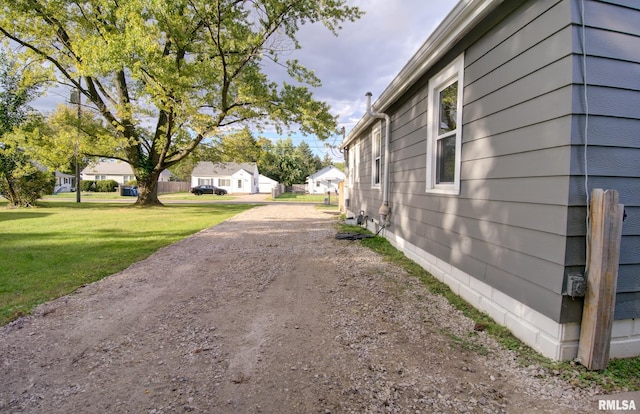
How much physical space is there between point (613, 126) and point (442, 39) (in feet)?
6.56

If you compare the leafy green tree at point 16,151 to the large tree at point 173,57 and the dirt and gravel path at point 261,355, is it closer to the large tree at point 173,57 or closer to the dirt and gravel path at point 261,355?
the large tree at point 173,57

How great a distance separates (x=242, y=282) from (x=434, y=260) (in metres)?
2.61

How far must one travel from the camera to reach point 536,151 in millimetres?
2367

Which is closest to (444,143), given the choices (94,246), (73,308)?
(73,308)

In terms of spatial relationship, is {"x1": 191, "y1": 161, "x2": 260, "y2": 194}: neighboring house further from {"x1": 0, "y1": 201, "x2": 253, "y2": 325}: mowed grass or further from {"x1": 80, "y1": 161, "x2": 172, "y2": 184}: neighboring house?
{"x1": 0, "y1": 201, "x2": 253, "y2": 325}: mowed grass

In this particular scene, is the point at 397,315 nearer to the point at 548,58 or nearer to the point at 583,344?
the point at 583,344

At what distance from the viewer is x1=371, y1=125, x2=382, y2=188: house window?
7750 mm

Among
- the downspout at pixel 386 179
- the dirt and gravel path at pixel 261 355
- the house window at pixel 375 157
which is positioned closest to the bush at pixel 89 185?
the house window at pixel 375 157

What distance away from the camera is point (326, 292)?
3791 mm

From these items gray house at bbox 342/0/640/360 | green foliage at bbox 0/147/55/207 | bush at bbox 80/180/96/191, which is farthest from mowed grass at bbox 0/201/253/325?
bush at bbox 80/180/96/191

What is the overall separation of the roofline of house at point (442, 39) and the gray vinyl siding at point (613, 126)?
87 centimetres

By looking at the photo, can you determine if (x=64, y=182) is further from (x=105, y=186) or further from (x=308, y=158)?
(x=308, y=158)

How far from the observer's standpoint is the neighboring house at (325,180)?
48.1 m

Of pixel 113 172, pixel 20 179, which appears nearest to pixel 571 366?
pixel 20 179
